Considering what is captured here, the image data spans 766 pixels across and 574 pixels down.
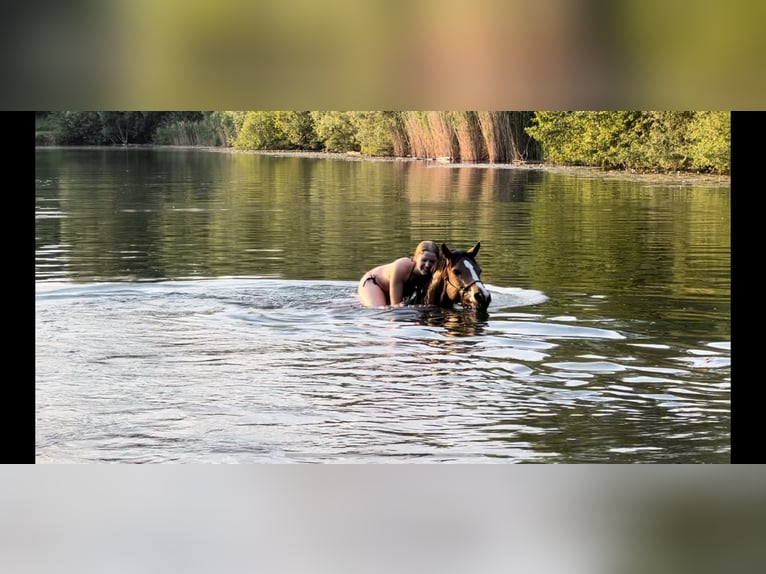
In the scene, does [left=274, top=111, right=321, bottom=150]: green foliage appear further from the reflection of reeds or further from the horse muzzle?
the horse muzzle

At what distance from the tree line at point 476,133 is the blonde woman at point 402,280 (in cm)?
1374

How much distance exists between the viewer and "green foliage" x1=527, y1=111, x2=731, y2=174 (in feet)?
76.8

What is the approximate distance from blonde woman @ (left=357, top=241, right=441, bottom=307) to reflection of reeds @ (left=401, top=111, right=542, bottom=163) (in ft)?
47.0

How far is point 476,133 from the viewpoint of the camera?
25359 millimetres

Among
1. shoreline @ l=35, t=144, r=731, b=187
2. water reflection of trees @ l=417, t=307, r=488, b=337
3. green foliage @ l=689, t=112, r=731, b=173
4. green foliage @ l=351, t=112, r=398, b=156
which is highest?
green foliage @ l=351, t=112, r=398, b=156

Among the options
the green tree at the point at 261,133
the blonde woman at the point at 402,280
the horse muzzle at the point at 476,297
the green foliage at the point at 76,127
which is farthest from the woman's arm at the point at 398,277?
the green foliage at the point at 76,127

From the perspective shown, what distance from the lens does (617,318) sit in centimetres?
1049

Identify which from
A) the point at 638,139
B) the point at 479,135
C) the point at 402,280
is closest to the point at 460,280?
the point at 402,280

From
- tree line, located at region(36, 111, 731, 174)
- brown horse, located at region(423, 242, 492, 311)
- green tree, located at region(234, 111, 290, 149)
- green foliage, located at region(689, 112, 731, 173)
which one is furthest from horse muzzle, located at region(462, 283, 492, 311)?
green tree, located at region(234, 111, 290, 149)

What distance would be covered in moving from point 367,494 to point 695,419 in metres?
1.97

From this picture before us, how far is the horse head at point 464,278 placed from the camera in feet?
32.6

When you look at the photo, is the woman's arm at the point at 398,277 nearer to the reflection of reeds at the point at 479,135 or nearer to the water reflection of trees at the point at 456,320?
the water reflection of trees at the point at 456,320
